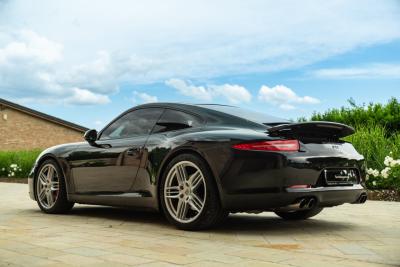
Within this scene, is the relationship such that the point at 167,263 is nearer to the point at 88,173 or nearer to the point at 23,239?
the point at 23,239

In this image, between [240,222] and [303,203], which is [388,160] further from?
[303,203]

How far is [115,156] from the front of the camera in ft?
21.2

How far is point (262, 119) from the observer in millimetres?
5965

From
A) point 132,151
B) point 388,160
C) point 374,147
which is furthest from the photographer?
point 374,147

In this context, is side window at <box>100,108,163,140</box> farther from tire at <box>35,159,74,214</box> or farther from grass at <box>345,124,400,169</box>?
grass at <box>345,124,400,169</box>

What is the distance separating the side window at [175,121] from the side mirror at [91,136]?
3.25 feet

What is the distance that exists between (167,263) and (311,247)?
1.32 meters

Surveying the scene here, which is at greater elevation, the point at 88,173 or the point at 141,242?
the point at 88,173

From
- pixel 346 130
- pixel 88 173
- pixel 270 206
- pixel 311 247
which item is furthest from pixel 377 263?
pixel 88 173

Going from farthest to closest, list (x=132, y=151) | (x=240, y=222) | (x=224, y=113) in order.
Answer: (x=240, y=222) < (x=132, y=151) < (x=224, y=113)

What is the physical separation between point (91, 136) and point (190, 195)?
1.89 metres

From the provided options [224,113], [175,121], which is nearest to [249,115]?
[224,113]

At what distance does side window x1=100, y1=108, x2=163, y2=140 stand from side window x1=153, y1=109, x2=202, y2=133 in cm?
11

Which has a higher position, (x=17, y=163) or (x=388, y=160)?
(x=388, y=160)
